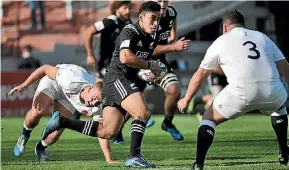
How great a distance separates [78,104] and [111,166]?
5.06ft

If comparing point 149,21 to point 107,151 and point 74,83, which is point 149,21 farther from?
point 107,151

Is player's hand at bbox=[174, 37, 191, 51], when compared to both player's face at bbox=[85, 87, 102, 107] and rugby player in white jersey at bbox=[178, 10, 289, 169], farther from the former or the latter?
rugby player in white jersey at bbox=[178, 10, 289, 169]

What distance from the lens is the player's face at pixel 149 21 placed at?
9430 mm

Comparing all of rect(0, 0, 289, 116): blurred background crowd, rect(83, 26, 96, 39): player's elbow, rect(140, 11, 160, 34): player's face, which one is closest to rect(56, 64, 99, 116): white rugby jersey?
rect(140, 11, 160, 34): player's face

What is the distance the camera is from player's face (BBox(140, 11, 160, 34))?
9.43 m

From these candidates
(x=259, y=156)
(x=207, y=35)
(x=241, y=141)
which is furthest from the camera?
(x=207, y=35)

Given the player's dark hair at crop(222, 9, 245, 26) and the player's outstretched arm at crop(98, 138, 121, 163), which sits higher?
the player's dark hair at crop(222, 9, 245, 26)

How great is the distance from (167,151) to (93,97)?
1.85 metres

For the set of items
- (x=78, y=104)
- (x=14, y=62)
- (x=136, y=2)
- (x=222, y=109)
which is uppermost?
(x=222, y=109)

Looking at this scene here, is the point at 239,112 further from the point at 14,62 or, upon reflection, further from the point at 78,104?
the point at 14,62

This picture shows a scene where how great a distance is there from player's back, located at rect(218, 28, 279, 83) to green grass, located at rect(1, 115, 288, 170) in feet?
3.40

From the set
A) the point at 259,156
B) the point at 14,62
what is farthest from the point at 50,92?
the point at 14,62

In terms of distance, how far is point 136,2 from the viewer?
91.1 ft

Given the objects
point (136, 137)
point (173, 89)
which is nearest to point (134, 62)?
point (136, 137)
